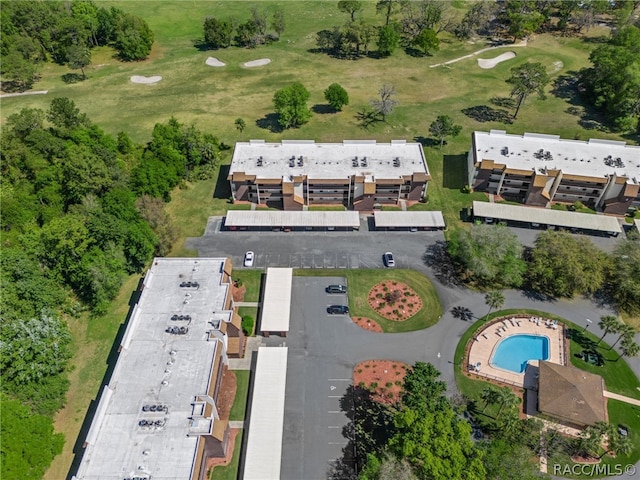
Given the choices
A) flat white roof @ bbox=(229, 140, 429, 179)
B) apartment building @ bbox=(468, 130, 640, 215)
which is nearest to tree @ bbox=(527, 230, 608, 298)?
apartment building @ bbox=(468, 130, 640, 215)

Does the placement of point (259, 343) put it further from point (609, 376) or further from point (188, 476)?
point (609, 376)

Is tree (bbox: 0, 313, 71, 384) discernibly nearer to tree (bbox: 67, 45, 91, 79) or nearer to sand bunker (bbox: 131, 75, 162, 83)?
sand bunker (bbox: 131, 75, 162, 83)

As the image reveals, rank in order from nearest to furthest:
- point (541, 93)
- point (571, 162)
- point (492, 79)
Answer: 1. point (571, 162)
2. point (541, 93)
3. point (492, 79)

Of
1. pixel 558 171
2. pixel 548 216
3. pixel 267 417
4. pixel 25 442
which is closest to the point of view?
pixel 25 442

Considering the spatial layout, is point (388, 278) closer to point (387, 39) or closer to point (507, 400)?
point (507, 400)

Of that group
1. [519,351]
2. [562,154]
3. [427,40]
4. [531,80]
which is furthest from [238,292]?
[427,40]

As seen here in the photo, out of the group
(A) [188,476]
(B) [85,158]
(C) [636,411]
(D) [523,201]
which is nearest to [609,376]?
(C) [636,411]
